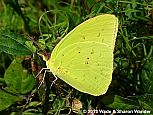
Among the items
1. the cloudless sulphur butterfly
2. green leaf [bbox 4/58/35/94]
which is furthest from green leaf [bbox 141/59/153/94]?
green leaf [bbox 4/58/35/94]

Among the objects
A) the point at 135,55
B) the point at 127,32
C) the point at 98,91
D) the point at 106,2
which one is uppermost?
A: the point at 106,2

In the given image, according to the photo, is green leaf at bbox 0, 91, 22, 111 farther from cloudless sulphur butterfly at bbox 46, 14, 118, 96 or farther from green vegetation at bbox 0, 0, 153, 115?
cloudless sulphur butterfly at bbox 46, 14, 118, 96

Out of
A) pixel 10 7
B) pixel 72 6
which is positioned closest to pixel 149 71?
pixel 72 6

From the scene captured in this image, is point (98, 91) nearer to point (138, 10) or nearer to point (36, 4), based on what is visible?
point (138, 10)

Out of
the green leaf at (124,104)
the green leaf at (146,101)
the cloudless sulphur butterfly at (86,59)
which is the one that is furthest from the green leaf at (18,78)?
the green leaf at (146,101)

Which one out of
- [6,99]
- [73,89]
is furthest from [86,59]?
[6,99]

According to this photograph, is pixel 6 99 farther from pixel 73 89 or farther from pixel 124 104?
pixel 124 104

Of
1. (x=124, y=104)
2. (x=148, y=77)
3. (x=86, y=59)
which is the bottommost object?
(x=124, y=104)
